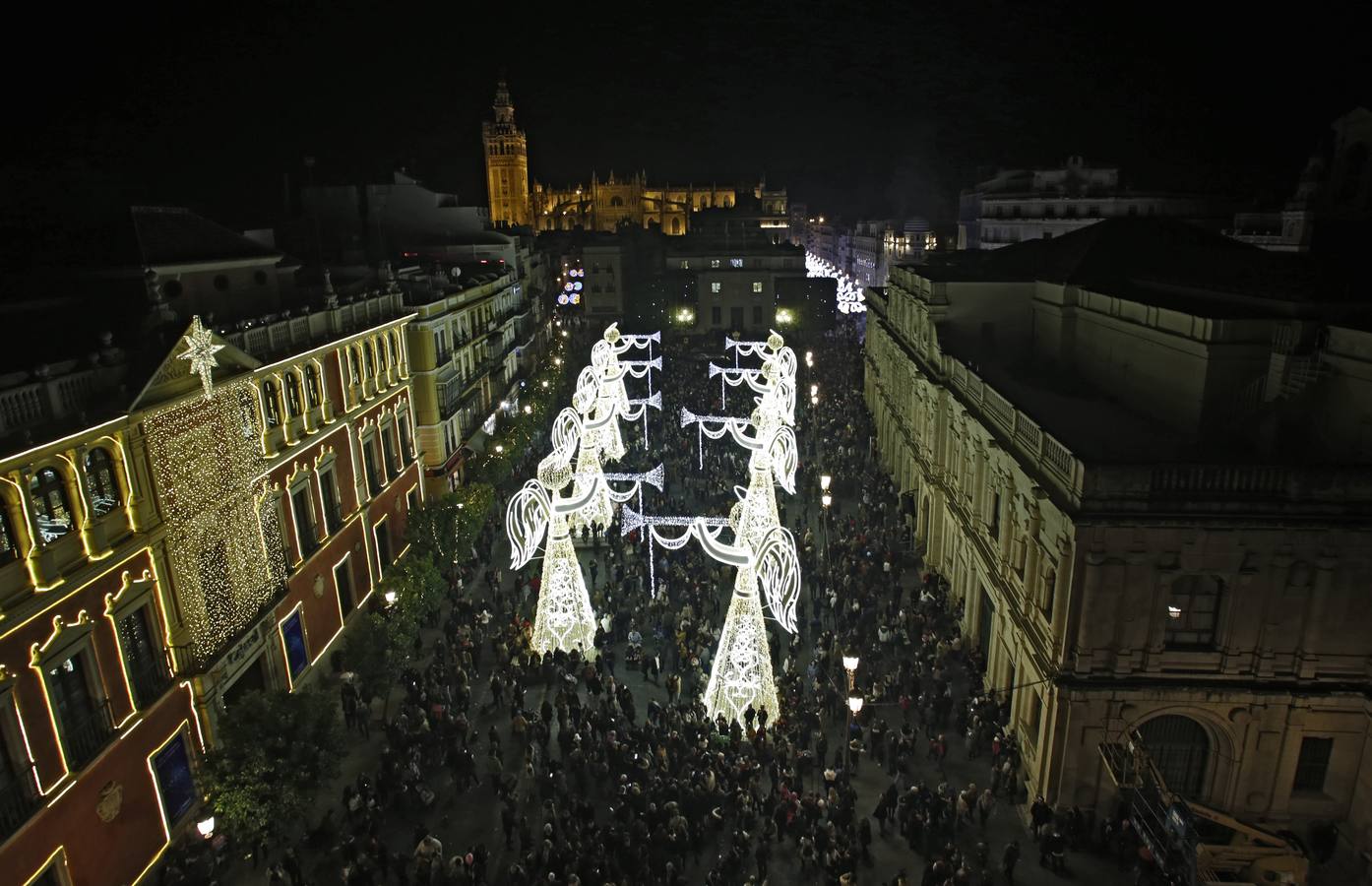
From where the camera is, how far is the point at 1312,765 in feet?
54.3

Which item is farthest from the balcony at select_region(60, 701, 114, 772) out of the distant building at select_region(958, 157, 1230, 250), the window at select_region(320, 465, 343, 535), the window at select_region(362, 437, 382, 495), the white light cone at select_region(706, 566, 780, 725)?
the distant building at select_region(958, 157, 1230, 250)

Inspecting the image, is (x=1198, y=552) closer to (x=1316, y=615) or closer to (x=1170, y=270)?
(x=1316, y=615)

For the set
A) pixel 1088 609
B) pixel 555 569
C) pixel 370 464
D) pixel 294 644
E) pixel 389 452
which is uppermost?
pixel 1088 609

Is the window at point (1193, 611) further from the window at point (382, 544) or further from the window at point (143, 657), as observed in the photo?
the window at point (382, 544)

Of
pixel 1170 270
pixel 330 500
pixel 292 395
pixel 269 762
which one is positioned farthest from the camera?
pixel 1170 270

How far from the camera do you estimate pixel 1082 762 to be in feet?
55.2

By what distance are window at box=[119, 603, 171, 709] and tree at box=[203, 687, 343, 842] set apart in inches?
59.5

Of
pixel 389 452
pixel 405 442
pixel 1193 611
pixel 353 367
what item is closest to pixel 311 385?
pixel 353 367

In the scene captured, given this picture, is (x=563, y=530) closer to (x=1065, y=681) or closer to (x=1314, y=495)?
(x=1065, y=681)

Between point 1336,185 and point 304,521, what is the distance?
47.7 meters

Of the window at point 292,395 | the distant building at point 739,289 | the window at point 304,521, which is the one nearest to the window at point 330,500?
the window at point 304,521

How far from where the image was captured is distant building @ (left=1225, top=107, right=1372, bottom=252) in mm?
39375

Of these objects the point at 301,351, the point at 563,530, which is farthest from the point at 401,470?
the point at 563,530

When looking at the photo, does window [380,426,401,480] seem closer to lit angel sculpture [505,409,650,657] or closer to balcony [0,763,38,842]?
lit angel sculpture [505,409,650,657]
